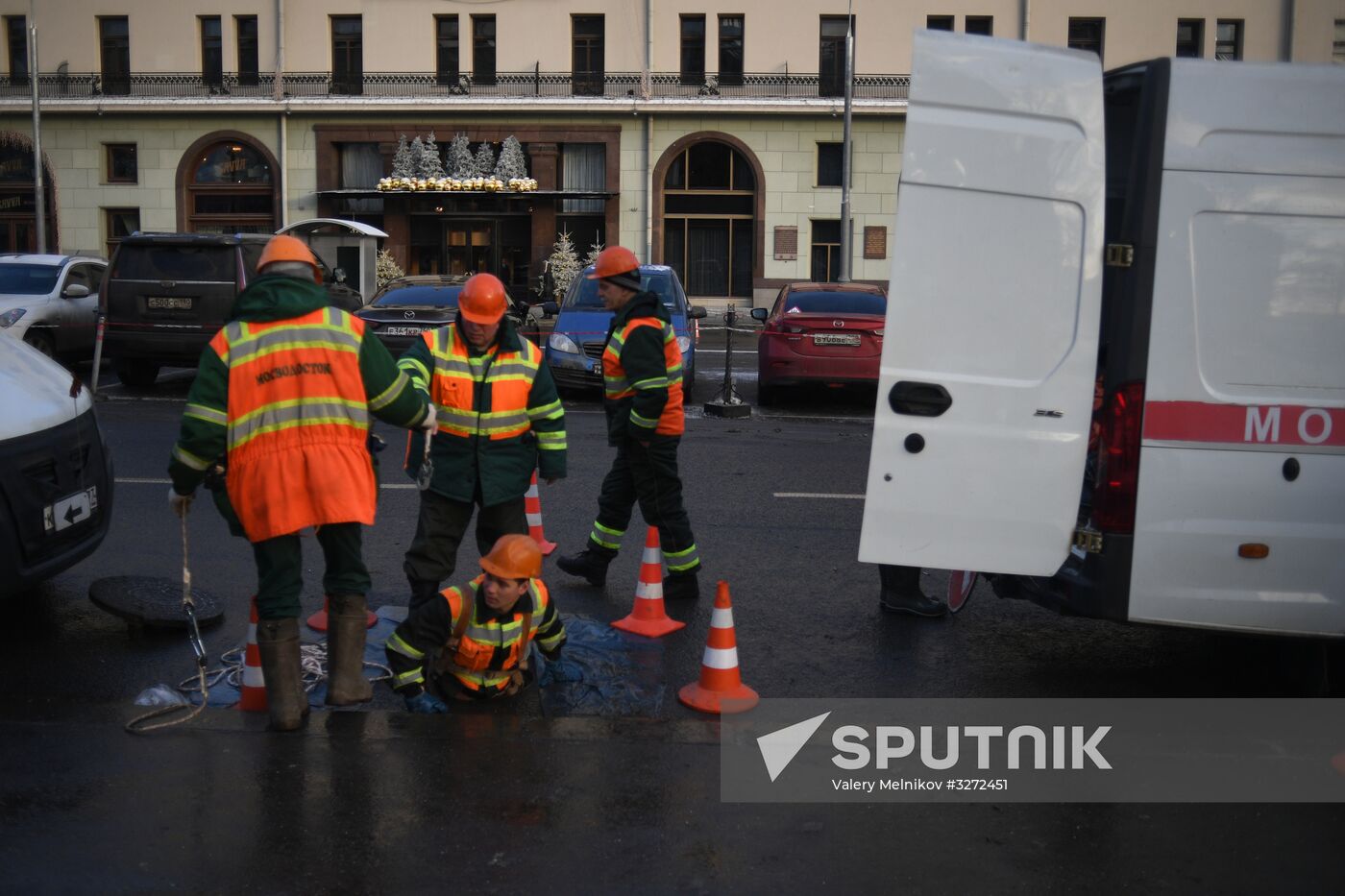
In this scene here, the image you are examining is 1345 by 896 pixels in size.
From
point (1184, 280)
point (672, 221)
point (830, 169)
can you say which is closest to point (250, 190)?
point (672, 221)

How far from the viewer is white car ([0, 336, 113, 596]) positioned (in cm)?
535

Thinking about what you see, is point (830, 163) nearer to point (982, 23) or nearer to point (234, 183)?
point (982, 23)

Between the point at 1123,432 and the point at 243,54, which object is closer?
the point at 1123,432

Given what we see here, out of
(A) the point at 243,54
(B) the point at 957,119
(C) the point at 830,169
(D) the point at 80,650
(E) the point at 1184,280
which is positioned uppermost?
(A) the point at 243,54

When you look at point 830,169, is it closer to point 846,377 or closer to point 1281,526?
point 846,377

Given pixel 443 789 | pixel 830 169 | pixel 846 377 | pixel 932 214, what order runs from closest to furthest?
1. pixel 443 789
2. pixel 932 214
3. pixel 846 377
4. pixel 830 169

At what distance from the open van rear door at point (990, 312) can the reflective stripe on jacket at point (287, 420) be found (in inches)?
77.2

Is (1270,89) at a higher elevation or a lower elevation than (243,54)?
lower

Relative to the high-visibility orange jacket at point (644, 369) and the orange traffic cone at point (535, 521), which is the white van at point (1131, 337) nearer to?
the high-visibility orange jacket at point (644, 369)

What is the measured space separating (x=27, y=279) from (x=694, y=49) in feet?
76.7

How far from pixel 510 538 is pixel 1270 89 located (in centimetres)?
321

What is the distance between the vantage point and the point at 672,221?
36.3m

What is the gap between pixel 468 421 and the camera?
17.9 feet

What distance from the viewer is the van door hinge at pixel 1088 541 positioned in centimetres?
475
